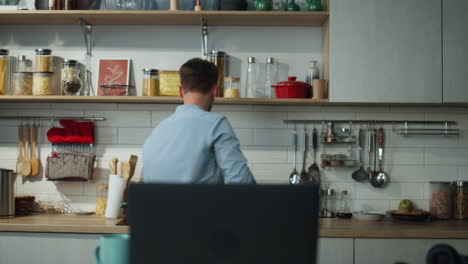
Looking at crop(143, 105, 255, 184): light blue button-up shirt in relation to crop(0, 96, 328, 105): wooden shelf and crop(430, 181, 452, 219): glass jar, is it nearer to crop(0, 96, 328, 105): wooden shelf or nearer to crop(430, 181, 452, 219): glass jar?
crop(0, 96, 328, 105): wooden shelf

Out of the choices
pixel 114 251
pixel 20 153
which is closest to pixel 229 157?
pixel 114 251

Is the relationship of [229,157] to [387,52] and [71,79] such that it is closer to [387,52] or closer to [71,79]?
[387,52]

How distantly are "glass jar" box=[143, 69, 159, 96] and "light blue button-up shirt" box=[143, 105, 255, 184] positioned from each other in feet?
4.85

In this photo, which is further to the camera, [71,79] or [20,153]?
[20,153]

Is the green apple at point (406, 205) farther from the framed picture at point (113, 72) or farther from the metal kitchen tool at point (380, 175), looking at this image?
the framed picture at point (113, 72)

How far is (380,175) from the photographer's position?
11.6ft

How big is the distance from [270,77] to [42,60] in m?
1.49

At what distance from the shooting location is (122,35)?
12.0ft

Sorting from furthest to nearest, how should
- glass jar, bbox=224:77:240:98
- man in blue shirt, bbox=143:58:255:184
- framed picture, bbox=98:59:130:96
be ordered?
1. framed picture, bbox=98:59:130:96
2. glass jar, bbox=224:77:240:98
3. man in blue shirt, bbox=143:58:255:184

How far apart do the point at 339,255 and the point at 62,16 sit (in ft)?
7.32

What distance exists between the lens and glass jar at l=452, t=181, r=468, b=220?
Answer: 11.1ft

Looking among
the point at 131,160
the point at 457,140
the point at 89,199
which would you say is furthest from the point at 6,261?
the point at 457,140

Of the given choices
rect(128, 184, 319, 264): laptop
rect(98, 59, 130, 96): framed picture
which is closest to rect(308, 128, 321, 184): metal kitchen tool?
A: rect(98, 59, 130, 96): framed picture

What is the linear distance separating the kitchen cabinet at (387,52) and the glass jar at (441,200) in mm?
578
